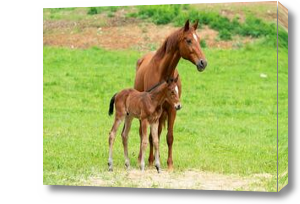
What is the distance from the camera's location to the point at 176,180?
33.7 feet

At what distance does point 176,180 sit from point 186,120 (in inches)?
53.7

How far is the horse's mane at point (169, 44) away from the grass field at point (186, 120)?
305 millimetres

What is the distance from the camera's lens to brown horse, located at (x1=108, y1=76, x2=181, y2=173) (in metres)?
10.2

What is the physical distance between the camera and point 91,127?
11.6m

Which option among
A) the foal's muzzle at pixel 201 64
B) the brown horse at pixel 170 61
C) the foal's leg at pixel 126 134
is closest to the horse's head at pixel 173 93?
the brown horse at pixel 170 61

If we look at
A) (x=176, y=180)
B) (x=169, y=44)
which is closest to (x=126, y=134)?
(x=176, y=180)

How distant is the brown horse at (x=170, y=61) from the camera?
10.2 m

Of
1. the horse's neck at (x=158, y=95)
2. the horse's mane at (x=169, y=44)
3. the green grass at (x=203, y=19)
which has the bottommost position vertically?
the horse's neck at (x=158, y=95)

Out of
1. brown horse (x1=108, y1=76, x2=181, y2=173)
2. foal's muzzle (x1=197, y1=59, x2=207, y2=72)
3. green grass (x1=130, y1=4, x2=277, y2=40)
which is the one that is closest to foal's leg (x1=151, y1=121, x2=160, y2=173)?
brown horse (x1=108, y1=76, x2=181, y2=173)

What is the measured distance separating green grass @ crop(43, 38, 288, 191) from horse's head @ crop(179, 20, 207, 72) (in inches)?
20.0

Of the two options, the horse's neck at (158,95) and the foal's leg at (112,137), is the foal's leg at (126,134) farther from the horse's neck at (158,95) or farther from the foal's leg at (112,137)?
the horse's neck at (158,95)

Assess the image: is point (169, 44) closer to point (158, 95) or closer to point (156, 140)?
point (158, 95)

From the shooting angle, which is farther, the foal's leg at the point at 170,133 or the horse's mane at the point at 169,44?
the foal's leg at the point at 170,133

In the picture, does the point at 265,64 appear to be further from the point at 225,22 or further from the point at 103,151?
the point at 103,151
